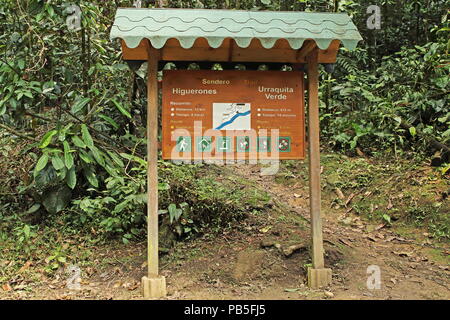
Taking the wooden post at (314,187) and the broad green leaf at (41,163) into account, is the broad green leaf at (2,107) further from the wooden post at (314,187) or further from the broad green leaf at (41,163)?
the wooden post at (314,187)

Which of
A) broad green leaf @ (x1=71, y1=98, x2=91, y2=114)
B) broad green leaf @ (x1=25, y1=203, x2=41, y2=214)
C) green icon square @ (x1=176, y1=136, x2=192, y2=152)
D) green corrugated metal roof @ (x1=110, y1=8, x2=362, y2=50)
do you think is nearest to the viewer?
green corrugated metal roof @ (x1=110, y1=8, x2=362, y2=50)

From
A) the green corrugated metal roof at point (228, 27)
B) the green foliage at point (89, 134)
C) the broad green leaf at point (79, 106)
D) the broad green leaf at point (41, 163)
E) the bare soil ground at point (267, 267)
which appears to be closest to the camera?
the green corrugated metal roof at point (228, 27)

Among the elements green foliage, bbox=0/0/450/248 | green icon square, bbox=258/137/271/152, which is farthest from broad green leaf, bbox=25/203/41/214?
green icon square, bbox=258/137/271/152

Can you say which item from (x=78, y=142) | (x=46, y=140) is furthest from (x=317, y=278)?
(x=46, y=140)

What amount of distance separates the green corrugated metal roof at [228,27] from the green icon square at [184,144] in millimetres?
1041

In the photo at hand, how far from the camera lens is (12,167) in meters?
6.24

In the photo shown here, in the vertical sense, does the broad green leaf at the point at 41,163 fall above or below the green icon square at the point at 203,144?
below

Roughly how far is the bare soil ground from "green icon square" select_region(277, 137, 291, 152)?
3.99 feet

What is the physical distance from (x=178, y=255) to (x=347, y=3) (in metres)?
6.27

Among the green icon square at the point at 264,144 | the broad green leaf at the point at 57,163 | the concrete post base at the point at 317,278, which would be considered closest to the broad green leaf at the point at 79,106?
the broad green leaf at the point at 57,163

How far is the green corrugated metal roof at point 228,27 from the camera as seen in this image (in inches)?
158

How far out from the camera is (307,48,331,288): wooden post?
4.54 metres

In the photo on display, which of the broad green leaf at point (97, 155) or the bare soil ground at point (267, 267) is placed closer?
the bare soil ground at point (267, 267)

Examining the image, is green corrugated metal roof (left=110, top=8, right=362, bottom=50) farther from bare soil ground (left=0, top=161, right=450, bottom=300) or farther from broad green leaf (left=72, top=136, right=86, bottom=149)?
bare soil ground (left=0, top=161, right=450, bottom=300)
